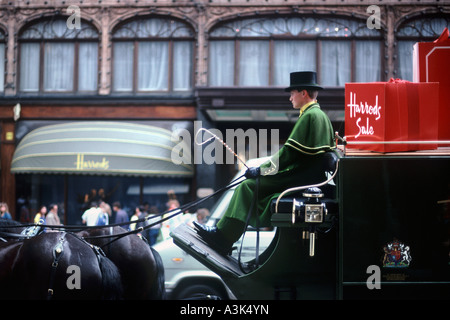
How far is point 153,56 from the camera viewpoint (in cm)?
1606

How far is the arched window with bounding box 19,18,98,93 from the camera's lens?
1617 cm

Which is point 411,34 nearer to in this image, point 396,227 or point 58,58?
point 58,58

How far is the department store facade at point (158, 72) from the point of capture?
49.1 feet

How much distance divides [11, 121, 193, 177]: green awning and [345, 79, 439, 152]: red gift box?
11.3 m

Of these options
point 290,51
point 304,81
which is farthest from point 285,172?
point 290,51

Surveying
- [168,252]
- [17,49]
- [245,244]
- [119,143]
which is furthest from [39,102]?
[245,244]

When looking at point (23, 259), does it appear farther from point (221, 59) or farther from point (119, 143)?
point (221, 59)

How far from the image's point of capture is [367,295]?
3695mm

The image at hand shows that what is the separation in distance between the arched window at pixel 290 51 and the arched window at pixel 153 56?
3.03 feet

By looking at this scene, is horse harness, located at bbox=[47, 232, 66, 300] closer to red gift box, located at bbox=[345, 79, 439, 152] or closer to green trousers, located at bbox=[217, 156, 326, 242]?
green trousers, located at bbox=[217, 156, 326, 242]

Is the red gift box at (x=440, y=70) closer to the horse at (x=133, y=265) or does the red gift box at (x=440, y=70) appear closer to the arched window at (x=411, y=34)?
the horse at (x=133, y=265)

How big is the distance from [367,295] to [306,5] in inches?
515

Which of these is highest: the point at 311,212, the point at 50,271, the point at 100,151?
the point at 100,151

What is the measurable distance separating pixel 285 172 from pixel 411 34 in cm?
1294
